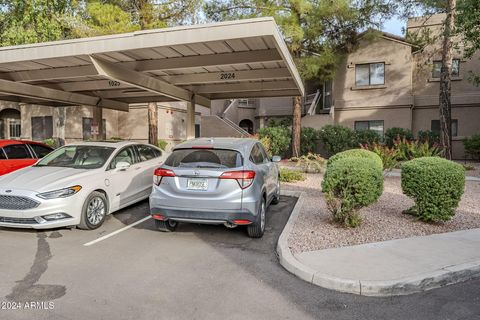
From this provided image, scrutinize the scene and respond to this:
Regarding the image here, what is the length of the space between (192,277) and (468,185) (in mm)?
10331

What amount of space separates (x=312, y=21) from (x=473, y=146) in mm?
10257

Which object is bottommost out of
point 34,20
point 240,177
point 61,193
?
A: point 61,193

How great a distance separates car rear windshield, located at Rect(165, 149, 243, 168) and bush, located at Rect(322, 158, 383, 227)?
1.76 metres

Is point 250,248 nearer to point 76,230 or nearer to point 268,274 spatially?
point 268,274

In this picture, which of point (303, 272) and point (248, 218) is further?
point (248, 218)

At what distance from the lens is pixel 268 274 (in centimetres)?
462

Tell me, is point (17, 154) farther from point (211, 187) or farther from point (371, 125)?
point (371, 125)

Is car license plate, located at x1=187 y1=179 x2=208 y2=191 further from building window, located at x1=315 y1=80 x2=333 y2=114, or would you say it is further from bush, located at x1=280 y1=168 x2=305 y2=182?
building window, located at x1=315 y1=80 x2=333 y2=114

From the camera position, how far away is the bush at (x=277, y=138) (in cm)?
1836

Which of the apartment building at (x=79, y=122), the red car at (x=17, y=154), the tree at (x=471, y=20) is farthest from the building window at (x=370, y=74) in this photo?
the red car at (x=17, y=154)

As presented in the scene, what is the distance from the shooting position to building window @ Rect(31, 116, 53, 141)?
22812 millimetres

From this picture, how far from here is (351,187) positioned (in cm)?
609

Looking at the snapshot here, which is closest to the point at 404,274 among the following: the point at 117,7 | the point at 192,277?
the point at 192,277

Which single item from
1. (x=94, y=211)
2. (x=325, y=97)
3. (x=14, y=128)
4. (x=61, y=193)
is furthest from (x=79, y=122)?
(x=61, y=193)
